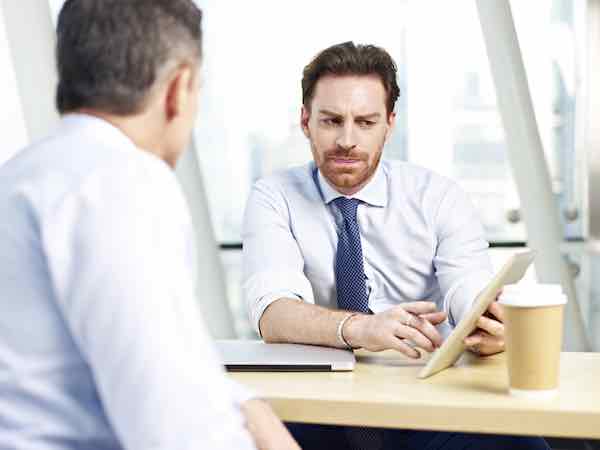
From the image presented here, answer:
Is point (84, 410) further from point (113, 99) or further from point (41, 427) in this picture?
point (113, 99)

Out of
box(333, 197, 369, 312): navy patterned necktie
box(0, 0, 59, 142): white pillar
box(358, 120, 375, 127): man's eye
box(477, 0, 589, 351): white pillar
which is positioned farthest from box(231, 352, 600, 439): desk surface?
box(477, 0, 589, 351): white pillar

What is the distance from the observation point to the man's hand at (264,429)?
117 cm

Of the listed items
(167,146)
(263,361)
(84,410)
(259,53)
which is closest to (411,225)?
(263,361)

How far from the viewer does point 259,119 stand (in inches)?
152

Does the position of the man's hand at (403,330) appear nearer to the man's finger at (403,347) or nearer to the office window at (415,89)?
the man's finger at (403,347)

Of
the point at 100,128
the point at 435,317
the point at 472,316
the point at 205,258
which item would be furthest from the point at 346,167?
the point at 205,258

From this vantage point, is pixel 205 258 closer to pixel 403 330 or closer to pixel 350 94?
pixel 350 94

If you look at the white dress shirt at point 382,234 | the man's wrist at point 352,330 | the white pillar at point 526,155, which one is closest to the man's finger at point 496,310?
the man's wrist at point 352,330

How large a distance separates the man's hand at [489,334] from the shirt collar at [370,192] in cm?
63

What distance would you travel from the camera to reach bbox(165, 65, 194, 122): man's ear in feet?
3.33

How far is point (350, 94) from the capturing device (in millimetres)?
2230

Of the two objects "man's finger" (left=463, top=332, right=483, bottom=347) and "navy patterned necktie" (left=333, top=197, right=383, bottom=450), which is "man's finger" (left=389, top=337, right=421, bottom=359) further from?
"navy patterned necktie" (left=333, top=197, right=383, bottom=450)

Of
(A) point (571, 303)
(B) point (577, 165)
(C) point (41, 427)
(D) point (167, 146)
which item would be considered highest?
(D) point (167, 146)

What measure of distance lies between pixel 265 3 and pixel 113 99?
9.09 feet
